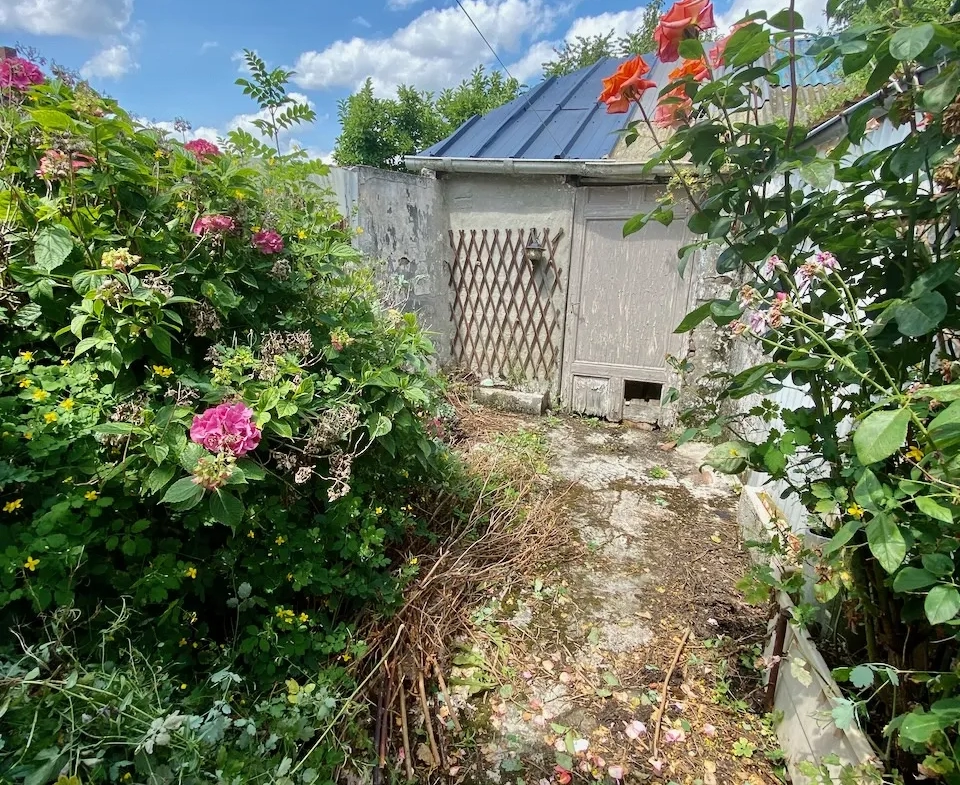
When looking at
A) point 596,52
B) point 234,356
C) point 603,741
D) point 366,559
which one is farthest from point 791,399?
point 596,52

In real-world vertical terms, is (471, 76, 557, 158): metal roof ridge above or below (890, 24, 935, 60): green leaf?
above

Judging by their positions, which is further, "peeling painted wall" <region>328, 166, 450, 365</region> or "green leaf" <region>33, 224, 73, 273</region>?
"peeling painted wall" <region>328, 166, 450, 365</region>

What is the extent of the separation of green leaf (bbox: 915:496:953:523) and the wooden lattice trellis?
3964 millimetres

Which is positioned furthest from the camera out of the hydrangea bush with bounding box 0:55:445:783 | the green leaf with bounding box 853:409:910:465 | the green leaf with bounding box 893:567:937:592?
the hydrangea bush with bounding box 0:55:445:783

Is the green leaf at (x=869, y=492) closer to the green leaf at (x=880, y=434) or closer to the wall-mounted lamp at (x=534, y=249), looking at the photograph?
the green leaf at (x=880, y=434)

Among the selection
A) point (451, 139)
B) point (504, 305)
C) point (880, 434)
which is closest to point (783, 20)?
point (880, 434)

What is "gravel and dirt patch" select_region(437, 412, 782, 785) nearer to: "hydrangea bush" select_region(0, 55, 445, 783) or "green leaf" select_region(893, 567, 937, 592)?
"hydrangea bush" select_region(0, 55, 445, 783)

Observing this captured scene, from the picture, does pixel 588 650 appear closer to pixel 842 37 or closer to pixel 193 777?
pixel 193 777

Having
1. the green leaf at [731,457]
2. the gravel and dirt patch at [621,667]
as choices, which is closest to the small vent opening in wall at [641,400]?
the gravel and dirt patch at [621,667]

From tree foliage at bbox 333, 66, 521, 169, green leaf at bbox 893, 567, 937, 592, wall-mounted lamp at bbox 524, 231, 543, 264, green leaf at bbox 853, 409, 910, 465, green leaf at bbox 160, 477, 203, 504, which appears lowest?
green leaf at bbox 160, 477, 203, 504

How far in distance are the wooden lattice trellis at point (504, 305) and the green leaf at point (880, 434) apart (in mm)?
4006

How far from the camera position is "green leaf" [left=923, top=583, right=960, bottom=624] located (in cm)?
77

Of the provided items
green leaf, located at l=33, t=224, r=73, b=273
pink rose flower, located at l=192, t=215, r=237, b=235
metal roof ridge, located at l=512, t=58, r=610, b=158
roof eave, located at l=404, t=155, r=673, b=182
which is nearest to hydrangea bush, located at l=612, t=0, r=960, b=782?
pink rose flower, located at l=192, t=215, r=237, b=235

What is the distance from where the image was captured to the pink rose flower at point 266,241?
162 centimetres
